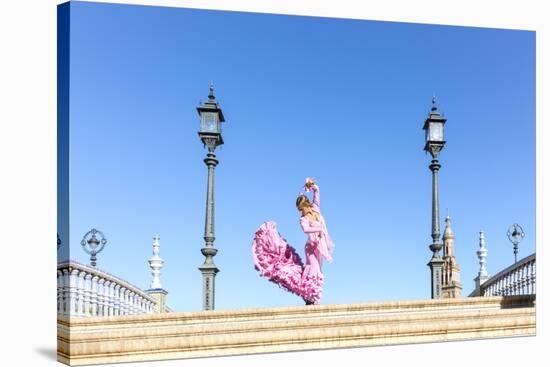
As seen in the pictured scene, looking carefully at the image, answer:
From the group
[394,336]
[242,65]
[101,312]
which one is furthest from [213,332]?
[242,65]

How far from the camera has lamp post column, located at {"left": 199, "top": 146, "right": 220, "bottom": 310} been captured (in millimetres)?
8453

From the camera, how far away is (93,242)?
7.55 meters

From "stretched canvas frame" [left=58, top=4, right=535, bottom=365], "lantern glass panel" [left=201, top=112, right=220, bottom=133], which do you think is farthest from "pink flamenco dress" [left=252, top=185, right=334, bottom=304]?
"lantern glass panel" [left=201, top=112, right=220, bottom=133]

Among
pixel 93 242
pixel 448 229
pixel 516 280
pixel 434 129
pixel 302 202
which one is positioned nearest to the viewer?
pixel 93 242

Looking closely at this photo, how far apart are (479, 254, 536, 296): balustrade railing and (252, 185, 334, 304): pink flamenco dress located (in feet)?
6.38

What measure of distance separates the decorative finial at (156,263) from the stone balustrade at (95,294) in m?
0.14

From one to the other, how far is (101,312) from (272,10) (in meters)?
3.35

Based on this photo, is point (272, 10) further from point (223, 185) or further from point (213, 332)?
point (213, 332)

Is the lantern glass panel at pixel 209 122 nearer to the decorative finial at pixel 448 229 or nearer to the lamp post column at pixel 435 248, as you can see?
the lamp post column at pixel 435 248

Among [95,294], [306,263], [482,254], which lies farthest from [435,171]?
[95,294]

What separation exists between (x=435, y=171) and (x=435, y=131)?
0.43 m

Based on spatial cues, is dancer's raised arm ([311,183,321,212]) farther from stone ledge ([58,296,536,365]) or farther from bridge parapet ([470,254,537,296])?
bridge parapet ([470,254,537,296])

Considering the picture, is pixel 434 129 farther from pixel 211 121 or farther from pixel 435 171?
pixel 211 121

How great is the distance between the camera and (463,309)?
29.8ft
